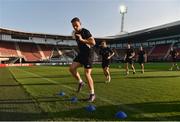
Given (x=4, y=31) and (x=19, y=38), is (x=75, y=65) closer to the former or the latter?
(x=4, y=31)

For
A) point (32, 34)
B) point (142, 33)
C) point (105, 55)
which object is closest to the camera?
point (105, 55)

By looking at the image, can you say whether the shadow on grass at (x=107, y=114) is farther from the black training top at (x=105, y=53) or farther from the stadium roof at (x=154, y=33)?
the stadium roof at (x=154, y=33)

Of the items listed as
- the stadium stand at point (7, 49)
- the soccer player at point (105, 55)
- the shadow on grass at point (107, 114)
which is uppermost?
the stadium stand at point (7, 49)

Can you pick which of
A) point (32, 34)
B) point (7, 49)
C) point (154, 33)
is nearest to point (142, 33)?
point (154, 33)

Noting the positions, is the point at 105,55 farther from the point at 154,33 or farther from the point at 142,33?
the point at 142,33

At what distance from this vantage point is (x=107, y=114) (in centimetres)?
543

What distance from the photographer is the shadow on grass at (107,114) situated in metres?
5.13

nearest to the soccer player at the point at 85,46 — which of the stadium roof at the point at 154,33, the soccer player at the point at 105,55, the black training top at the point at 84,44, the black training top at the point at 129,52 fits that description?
the black training top at the point at 84,44

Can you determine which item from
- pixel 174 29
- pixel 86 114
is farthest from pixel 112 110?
pixel 174 29

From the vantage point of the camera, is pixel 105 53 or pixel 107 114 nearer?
pixel 107 114

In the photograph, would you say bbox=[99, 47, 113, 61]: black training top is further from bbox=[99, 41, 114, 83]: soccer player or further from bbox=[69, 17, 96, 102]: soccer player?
bbox=[69, 17, 96, 102]: soccer player

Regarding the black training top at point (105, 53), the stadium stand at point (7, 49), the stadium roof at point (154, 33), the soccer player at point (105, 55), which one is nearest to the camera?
the soccer player at point (105, 55)

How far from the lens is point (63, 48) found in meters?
86.5

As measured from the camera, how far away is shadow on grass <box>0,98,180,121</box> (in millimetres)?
5129
